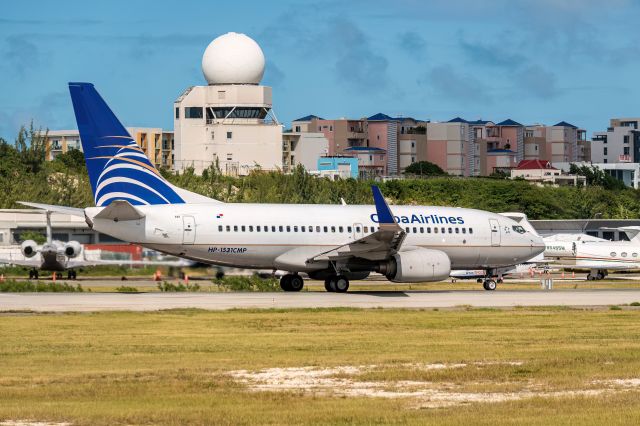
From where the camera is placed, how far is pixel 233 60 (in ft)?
458

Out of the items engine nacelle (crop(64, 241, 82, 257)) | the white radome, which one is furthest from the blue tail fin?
the white radome

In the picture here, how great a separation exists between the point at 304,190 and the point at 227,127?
41420 millimetres

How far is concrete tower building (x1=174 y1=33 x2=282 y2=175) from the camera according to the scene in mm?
146125

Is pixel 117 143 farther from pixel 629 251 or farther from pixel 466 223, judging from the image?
pixel 629 251

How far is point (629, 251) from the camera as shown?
79.9m

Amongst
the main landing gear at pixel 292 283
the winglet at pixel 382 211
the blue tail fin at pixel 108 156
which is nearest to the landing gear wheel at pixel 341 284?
the main landing gear at pixel 292 283

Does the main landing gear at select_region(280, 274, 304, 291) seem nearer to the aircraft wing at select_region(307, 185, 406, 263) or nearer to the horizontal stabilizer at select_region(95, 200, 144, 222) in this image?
the aircraft wing at select_region(307, 185, 406, 263)

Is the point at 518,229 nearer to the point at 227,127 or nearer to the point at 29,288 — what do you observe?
the point at 29,288

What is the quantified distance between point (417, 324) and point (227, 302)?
31.1 feet

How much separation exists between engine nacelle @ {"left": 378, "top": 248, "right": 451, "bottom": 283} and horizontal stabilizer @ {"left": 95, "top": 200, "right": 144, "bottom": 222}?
9561 mm

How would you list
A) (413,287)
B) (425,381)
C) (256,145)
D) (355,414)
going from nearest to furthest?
(355,414) < (425,381) < (413,287) < (256,145)

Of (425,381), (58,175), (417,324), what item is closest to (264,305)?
(417,324)

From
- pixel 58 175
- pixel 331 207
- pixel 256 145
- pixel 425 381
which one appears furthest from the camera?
pixel 256 145

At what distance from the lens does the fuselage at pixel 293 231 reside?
153 ft
